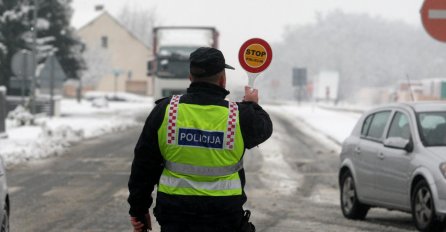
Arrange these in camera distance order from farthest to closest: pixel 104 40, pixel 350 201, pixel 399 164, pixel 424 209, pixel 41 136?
1. pixel 104 40
2. pixel 41 136
3. pixel 350 201
4. pixel 399 164
5. pixel 424 209

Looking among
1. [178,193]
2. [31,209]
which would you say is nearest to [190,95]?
[178,193]

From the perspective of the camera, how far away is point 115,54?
10725cm

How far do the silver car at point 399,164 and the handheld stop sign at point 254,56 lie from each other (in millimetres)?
3290

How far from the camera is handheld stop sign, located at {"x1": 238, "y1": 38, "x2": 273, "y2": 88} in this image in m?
6.71

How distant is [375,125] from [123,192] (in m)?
4.45

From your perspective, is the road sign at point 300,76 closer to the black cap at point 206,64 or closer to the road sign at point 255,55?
the road sign at point 255,55

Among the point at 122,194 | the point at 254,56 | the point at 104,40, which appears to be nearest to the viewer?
the point at 254,56

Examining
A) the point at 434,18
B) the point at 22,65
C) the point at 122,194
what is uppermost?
the point at 434,18

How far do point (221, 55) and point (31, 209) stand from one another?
816cm

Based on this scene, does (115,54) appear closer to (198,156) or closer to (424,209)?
(424,209)

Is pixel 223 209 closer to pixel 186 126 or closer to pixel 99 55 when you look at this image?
pixel 186 126

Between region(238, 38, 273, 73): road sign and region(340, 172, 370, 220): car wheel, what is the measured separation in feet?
15.8

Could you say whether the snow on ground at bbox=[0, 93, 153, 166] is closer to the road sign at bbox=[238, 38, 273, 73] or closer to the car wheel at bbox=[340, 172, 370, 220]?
the car wheel at bbox=[340, 172, 370, 220]

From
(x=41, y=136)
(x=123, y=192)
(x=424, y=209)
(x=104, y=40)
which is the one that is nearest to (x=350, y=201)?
(x=424, y=209)
